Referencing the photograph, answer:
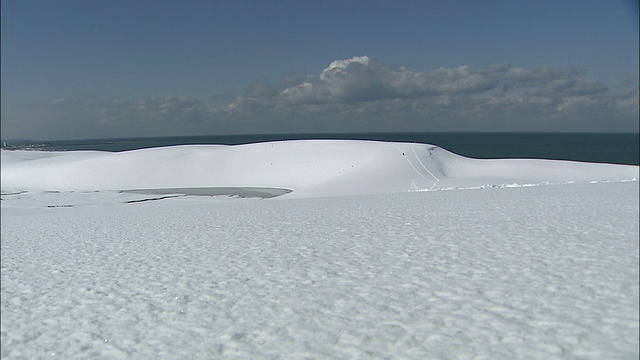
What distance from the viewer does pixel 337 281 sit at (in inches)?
225

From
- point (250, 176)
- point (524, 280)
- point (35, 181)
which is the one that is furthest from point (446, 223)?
point (35, 181)

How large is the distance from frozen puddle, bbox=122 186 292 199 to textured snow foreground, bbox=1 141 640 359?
36.1 feet

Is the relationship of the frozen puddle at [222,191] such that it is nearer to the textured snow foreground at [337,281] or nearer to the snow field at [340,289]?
the textured snow foreground at [337,281]

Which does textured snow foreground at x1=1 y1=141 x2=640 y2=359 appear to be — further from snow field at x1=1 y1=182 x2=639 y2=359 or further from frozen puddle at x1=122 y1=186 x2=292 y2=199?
frozen puddle at x1=122 y1=186 x2=292 y2=199

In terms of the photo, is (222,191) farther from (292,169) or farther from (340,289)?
(340,289)

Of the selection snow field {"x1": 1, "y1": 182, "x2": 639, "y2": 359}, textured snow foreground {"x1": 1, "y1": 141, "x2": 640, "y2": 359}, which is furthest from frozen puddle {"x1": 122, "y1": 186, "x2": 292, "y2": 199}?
snow field {"x1": 1, "y1": 182, "x2": 639, "y2": 359}

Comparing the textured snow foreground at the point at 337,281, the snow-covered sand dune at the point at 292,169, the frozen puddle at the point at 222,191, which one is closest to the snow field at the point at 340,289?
the textured snow foreground at the point at 337,281

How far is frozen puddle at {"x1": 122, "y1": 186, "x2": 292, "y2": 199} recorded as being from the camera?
2427 centimetres

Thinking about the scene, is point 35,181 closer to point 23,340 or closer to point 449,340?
point 23,340

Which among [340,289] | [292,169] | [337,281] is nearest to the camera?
[340,289]

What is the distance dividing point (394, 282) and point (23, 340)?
3.78 metres

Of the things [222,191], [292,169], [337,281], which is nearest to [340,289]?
[337,281]

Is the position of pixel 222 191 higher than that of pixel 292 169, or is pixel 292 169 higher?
pixel 292 169

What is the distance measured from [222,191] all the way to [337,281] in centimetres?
2079
